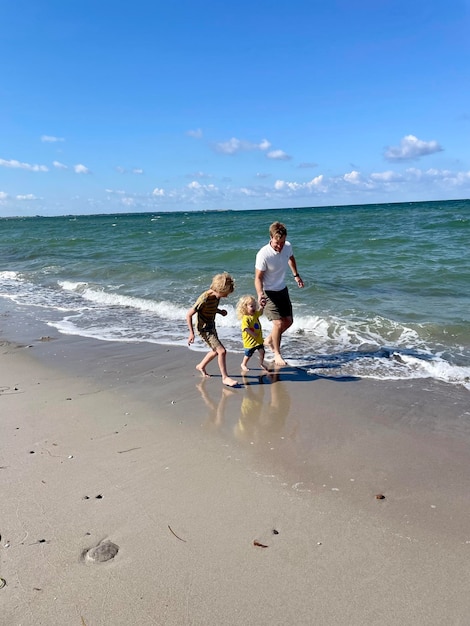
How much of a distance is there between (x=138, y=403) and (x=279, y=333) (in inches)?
84.7

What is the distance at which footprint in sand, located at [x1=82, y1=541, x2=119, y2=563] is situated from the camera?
2410mm

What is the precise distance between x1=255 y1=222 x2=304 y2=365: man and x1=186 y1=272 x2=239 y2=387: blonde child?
57cm

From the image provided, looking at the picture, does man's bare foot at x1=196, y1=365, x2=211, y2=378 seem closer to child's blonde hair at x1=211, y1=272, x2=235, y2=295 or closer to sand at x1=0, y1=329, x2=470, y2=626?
sand at x1=0, y1=329, x2=470, y2=626

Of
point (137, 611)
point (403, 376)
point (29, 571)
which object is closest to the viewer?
point (137, 611)

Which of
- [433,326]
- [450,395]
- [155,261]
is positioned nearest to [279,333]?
[450,395]

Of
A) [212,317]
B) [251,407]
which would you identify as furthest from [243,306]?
[251,407]

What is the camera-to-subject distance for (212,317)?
561 centimetres

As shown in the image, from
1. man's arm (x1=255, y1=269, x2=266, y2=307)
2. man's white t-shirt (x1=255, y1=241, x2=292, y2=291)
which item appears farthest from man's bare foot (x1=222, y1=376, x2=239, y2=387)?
man's white t-shirt (x1=255, y1=241, x2=292, y2=291)

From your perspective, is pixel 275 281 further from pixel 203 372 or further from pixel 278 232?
pixel 203 372

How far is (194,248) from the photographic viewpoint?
20406 millimetres

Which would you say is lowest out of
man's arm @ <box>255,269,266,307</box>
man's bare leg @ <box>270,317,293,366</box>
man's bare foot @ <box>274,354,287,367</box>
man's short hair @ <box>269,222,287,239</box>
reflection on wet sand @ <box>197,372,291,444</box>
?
reflection on wet sand @ <box>197,372,291,444</box>

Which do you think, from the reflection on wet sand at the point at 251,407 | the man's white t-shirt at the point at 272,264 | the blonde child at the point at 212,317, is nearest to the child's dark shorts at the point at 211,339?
the blonde child at the point at 212,317

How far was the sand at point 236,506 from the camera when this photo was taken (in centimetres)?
214

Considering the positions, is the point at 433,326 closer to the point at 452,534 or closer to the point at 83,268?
the point at 452,534
